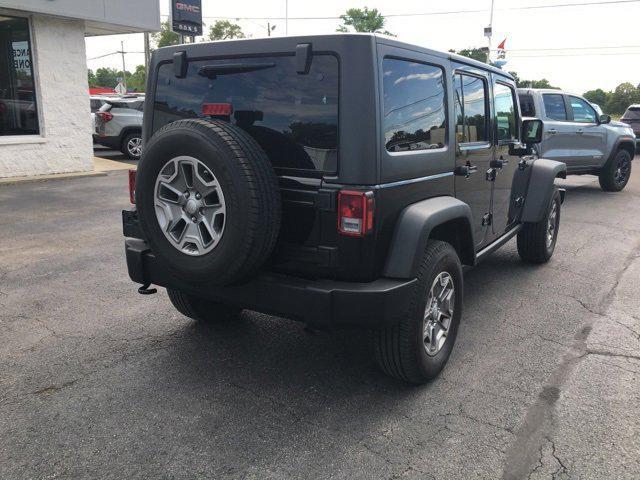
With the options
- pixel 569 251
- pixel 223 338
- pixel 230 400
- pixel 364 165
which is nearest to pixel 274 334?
pixel 223 338

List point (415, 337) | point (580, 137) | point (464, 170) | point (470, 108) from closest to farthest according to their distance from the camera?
1. point (415, 337)
2. point (464, 170)
3. point (470, 108)
4. point (580, 137)

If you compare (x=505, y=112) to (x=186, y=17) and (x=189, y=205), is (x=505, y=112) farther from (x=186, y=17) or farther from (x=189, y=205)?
(x=186, y=17)

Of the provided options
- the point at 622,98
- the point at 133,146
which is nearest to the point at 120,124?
the point at 133,146

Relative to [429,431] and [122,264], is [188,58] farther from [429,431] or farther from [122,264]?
[122,264]

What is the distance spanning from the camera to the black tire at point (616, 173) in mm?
11078

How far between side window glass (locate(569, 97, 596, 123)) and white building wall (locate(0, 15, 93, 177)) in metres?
9.91

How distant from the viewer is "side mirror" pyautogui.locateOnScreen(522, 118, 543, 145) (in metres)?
5.16

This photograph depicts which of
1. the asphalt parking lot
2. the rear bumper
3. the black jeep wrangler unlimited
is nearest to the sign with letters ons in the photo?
the asphalt parking lot

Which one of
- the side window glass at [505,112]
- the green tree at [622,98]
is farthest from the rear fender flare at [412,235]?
the green tree at [622,98]

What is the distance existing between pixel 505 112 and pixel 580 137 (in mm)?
6332

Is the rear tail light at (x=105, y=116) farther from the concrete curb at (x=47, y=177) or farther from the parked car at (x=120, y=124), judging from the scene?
the concrete curb at (x=47, y=177)

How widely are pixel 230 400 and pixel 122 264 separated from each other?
3034mm

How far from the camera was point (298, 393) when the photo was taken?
10.5ft

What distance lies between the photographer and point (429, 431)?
284 centimetres
